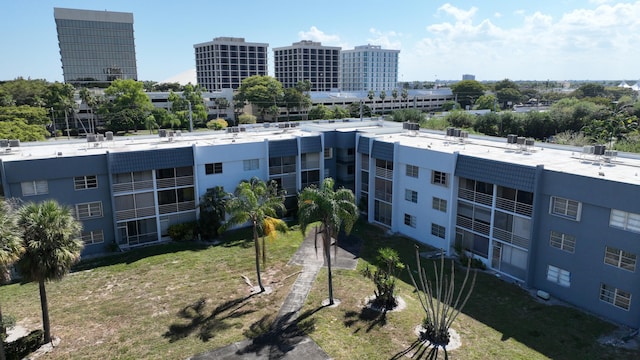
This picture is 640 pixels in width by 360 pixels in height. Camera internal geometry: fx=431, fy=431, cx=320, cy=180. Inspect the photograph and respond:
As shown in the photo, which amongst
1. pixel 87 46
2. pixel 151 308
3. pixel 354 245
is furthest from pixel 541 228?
pixel 87 46

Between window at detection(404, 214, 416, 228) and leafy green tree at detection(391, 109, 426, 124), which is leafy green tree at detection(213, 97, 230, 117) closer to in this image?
leafy green tree at detection(391, 109, 426, 124)

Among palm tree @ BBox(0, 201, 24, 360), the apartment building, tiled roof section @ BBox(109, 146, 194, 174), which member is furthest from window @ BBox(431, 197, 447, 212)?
palm tree @ BBox(0, 201, 24, 360)

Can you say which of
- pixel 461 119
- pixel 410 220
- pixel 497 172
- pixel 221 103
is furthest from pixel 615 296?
pixel 221 103

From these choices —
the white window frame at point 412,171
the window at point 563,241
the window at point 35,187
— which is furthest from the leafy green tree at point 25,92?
the window at point 563,241

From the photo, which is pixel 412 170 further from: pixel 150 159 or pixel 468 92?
pixel 468 92

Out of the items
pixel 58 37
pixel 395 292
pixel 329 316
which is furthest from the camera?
pixel 58 37

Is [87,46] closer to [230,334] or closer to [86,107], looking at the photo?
[86,107]
